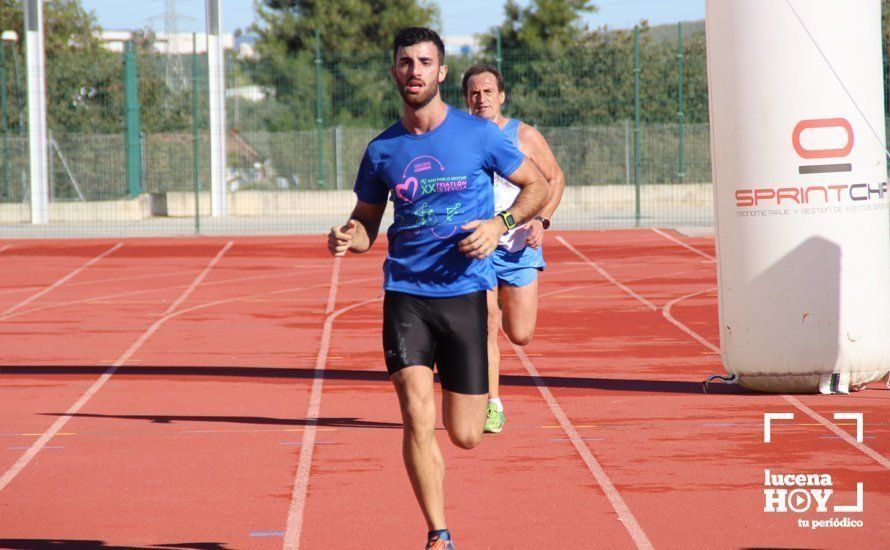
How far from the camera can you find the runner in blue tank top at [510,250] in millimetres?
7871

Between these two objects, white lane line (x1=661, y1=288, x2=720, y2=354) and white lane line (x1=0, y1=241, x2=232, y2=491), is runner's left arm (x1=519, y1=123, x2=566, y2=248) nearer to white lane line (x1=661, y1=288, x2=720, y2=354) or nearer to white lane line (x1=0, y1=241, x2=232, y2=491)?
white lane line (x1=0, y1=241, x2=232, y2=491)

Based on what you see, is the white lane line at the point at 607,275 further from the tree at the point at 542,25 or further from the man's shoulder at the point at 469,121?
the tree at the point at 542,25

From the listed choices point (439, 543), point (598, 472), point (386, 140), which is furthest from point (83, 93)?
point (439, 543)

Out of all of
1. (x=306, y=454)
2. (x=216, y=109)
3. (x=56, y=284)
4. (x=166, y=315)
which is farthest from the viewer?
(x=216, y=109)

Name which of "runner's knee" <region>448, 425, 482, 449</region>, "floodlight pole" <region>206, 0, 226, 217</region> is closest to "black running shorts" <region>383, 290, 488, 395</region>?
"runner's knee" <region>448, 425, 482, 449</region>

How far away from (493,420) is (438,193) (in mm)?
2681

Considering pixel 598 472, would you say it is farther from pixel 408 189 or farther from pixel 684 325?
pixel 684 325

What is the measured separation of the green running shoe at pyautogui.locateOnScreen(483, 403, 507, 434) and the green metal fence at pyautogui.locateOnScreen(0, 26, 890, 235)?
18999mm

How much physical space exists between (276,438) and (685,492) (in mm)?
2530

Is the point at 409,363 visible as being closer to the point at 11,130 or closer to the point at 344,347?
the point at 344,347

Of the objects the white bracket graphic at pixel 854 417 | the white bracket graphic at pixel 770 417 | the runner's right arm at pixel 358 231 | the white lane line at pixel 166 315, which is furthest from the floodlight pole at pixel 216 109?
the runner's right arm at pixel 358 231

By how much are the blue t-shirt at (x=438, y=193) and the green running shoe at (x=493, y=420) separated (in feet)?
7.88

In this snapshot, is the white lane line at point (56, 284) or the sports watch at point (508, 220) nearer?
the sports watch at point (508, 220)

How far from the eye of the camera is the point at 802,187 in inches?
341
